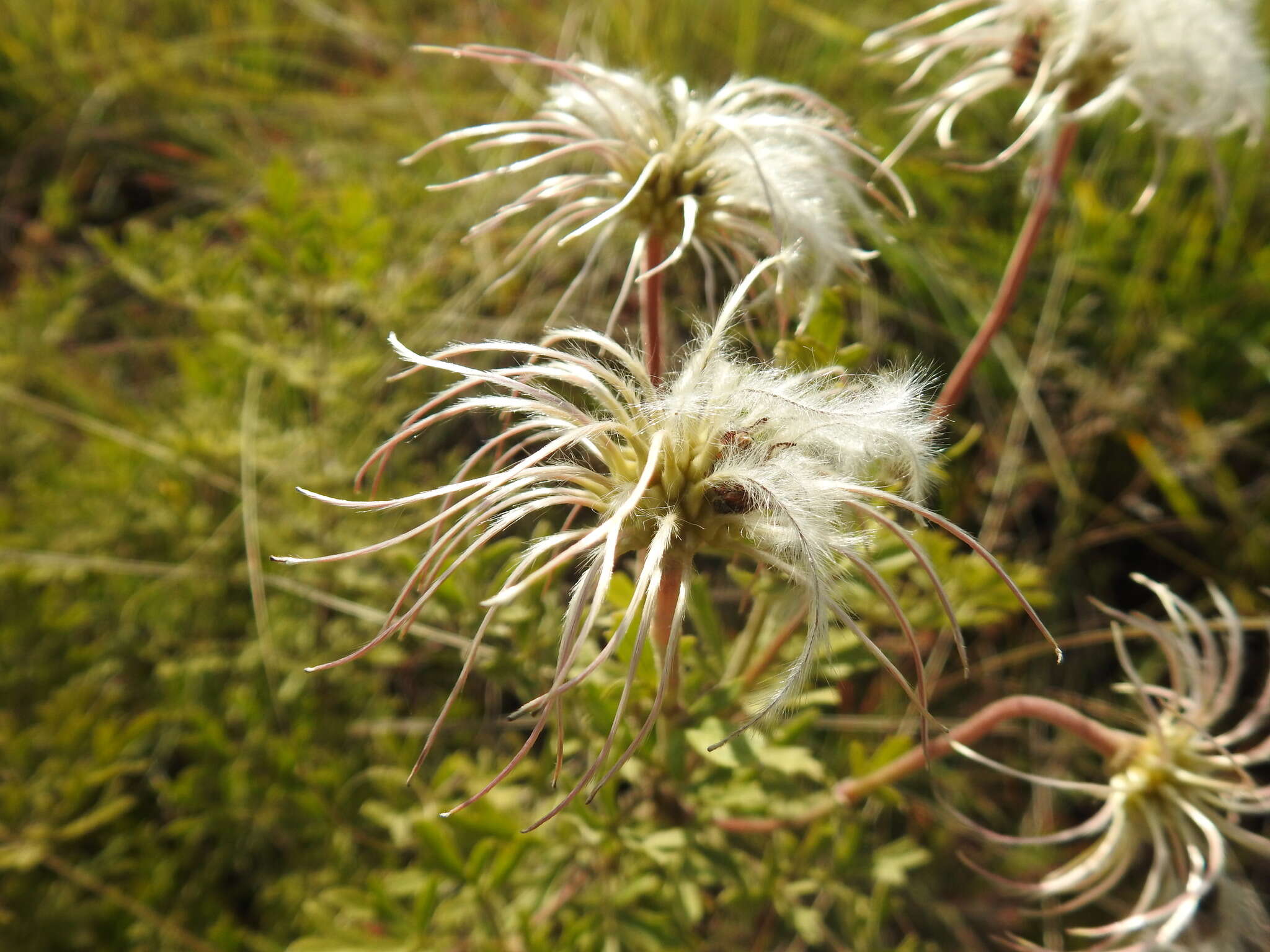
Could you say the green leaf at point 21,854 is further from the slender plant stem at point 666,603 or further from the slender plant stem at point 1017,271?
the slender plant stem at point 1017,271

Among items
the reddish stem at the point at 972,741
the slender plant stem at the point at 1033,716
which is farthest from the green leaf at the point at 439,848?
the slender plant stem at the point at 1033,716

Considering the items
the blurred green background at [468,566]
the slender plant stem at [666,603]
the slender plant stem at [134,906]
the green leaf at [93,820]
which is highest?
the slender plant stem at [666,603]

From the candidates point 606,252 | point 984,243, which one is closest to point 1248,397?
point 984,243

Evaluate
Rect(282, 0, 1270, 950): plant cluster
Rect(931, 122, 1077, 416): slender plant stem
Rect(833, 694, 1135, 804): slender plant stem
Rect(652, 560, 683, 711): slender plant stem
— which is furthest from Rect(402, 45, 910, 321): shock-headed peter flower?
Rect(833, 694, 1135, 804): slender plant stem

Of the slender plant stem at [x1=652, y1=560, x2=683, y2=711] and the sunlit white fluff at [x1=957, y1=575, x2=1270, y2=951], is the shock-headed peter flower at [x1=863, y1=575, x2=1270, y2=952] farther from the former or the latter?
the slender plant stem at [x1=652, y1=560, x2=683, y2=711]

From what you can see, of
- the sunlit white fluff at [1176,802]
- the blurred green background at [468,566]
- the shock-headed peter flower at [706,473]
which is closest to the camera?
the shock-headed peter flower at [706,473]
